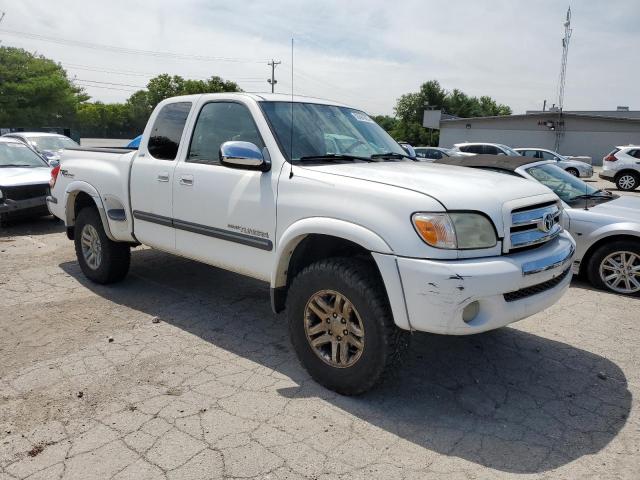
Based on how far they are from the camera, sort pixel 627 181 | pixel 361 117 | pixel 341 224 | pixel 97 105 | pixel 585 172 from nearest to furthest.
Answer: pixel 341 224, pixel 361 117, pixel 627 181, pixel 585 172, pixel 97 105

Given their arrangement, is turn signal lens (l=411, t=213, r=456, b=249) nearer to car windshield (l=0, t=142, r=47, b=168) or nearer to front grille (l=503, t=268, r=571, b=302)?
front grille (l=503, t=268, r=571, b=302)

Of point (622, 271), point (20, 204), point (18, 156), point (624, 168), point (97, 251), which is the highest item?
point (18, 156)

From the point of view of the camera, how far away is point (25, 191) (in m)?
8.49

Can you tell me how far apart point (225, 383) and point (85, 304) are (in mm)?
2258

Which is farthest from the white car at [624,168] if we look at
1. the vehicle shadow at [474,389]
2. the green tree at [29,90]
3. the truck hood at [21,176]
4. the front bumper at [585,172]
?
the green tree at [29,90]

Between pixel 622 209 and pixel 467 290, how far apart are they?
14.5ft

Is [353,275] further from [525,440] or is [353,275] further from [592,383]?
[592,383]

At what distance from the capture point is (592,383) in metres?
3.60

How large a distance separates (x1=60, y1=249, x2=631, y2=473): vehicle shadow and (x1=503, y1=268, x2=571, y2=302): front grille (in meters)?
0.76

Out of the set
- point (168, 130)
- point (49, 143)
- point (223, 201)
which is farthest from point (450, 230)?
point (49, 143)

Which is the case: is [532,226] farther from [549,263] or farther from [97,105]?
[97,105]

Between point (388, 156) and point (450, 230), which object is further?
point (388, 156)

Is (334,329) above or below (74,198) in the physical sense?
below

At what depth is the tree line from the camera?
164ft
